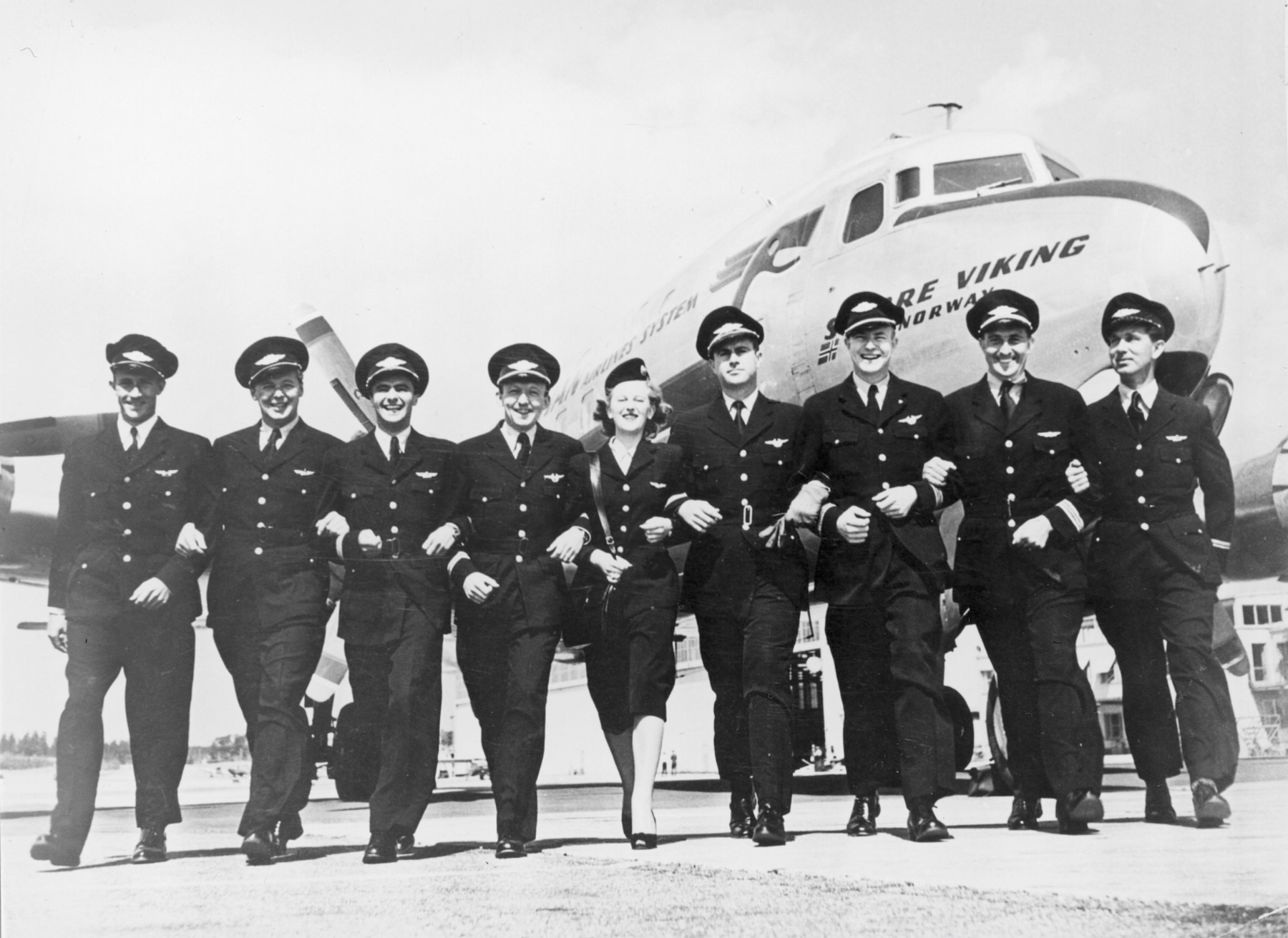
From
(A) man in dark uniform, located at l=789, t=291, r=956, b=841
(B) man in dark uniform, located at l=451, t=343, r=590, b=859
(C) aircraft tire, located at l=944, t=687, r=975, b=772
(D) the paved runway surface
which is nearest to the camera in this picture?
(D) the paved runway surface

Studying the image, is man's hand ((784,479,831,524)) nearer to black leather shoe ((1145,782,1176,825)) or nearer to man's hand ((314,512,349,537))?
black leather shoe ((1145,782,1176,825))

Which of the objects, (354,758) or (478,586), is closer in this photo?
(478,586)

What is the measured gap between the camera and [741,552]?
550 cm

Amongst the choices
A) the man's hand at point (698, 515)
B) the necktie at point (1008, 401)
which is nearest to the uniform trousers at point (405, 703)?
the man's hand at point (698, 515)

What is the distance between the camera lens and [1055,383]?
5.70 m

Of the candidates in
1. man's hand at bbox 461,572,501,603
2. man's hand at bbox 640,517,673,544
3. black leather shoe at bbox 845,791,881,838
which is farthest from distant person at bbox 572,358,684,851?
black leather shoe at bbox 845,791,881,838

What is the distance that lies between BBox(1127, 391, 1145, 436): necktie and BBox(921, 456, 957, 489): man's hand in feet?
3.31

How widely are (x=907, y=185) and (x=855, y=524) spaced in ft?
9.45

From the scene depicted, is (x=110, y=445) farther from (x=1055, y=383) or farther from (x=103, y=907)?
(x=1055, y=383)

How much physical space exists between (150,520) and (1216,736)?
5153 millimetres

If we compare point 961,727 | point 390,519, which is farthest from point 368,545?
point 961,727

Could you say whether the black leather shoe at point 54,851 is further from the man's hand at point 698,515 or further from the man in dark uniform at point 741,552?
the man's hand at point 698,515

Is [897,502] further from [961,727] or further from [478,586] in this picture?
[961,727]

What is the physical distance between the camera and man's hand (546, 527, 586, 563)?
18.0ft
